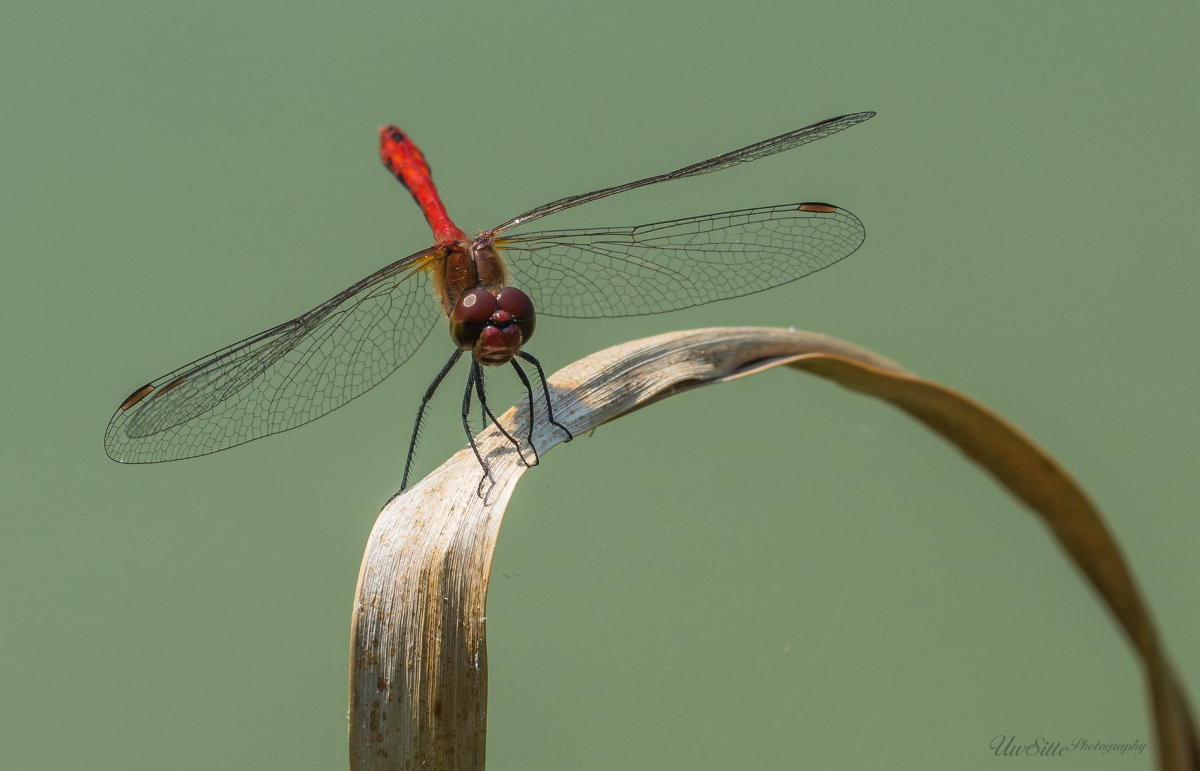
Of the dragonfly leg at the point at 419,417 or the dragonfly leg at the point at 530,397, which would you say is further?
the dragonfly leg at the point at 419,417

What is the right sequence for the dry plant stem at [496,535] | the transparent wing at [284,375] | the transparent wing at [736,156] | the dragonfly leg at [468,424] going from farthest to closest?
1. the transparent wing at [736,156]
2. the transparent wing at [284,375]
3. the dragonfly leg at [468,424]
4. the dry plant stem at [496,535]

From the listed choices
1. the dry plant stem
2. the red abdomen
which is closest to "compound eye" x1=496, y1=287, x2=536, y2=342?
the dry plant stem

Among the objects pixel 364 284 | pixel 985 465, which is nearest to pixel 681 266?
pixel 364 284

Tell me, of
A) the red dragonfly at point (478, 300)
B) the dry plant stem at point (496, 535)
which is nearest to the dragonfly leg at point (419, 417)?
the red dragonfly at point (478, 300)

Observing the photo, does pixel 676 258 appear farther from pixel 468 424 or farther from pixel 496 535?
pixel 496 535

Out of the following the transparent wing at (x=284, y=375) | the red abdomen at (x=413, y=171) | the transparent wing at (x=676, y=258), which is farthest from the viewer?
the red abdomen at (x=413, y=171)

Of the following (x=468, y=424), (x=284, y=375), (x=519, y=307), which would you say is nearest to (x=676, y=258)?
(x=519, y=307)

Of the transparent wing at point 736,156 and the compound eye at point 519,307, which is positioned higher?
the transparent wing at point 736,156

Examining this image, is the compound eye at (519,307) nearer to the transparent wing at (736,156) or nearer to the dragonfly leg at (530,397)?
the dragonfly leg at (530,397)

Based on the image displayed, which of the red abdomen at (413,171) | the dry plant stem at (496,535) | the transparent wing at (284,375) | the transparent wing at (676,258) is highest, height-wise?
the red abdomen at (413,171)
